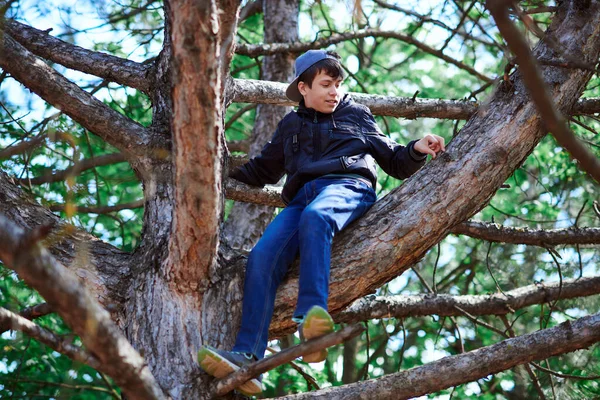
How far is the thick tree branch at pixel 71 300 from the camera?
2037 mm

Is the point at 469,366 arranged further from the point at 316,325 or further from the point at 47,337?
the point at 47,337

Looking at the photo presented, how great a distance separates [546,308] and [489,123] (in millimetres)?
3962

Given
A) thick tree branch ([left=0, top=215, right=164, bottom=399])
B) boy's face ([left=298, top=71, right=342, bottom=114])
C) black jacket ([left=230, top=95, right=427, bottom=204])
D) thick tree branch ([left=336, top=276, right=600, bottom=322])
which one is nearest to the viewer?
thick tree branch ([left=0, top=215, right=164, bottom=399])

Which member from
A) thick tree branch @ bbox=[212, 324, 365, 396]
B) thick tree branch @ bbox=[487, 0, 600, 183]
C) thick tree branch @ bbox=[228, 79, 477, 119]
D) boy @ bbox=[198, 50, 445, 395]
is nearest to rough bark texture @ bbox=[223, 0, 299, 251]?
thick tree branch @ bbox=[228, 79, 477, 119]

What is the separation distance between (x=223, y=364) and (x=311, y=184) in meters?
1.02

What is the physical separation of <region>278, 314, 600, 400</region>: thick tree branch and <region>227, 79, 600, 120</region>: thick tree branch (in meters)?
1.64

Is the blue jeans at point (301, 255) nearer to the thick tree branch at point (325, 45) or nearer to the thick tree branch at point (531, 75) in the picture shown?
the thick tree branch at point (531, 75)

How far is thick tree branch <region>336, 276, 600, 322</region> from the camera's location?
461 cm

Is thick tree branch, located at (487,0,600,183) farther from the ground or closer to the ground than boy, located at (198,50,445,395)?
closer to the ground

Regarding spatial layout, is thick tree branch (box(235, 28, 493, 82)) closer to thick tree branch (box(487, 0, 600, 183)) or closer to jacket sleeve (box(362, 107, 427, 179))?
jacket sleeve (box(362, 107, 427, 179))

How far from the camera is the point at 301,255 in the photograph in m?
3.02

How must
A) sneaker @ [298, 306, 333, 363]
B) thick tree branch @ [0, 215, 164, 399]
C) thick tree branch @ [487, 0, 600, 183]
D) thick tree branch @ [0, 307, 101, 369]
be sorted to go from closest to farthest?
thick tree branch @ [487, 0, 600, 183] → thick tree branch @ [0, 215, 164, 399] → thick tree branch @ [0, 307, 101, 369] → sneaker @ [298, 306, 333, 363]

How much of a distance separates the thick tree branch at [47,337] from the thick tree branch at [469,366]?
1.08m

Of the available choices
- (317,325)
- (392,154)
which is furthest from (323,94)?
(317,325)
